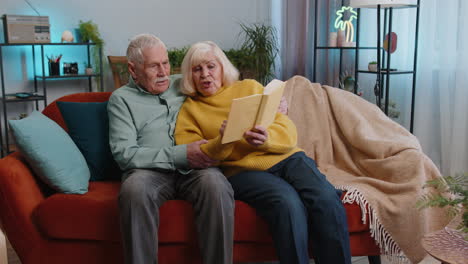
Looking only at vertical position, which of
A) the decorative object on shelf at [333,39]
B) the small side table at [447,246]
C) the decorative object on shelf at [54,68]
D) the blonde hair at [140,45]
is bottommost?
the small side table at [447,246]

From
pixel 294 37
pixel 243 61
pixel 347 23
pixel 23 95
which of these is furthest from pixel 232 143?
pixel 294 37

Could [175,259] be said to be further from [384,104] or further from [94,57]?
[94,57]

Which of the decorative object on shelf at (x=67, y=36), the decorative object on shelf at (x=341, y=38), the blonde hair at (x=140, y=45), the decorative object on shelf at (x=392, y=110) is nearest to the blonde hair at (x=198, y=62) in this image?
the blonde hair at (x=140, y=45)

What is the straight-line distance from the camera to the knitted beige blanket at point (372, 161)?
6.22 ft

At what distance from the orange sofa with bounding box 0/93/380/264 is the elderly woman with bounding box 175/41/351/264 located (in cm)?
11

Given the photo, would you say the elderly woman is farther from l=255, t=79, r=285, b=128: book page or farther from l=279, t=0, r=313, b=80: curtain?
l=279, t=0, r=313, b=80: curtain

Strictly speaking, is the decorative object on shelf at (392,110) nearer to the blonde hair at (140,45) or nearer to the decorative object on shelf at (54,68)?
the blonde hair at (140,45)

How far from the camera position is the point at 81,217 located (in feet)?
6.20

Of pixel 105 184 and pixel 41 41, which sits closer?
pixel 105 184

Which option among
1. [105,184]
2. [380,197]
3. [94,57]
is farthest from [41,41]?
[380,197]

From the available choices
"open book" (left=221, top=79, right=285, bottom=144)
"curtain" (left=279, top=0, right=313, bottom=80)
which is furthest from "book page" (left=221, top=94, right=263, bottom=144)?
"curtain" (left=279, top=0, right=313, bottom=80)

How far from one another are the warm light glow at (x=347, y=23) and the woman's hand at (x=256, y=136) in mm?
2550

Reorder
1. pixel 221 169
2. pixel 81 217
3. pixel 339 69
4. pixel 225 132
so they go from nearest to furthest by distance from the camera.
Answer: pixel 225 132 → pixel 81 217 → pixel 221 169 → pixel 339 69

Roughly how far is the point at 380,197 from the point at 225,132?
691 millimetres
